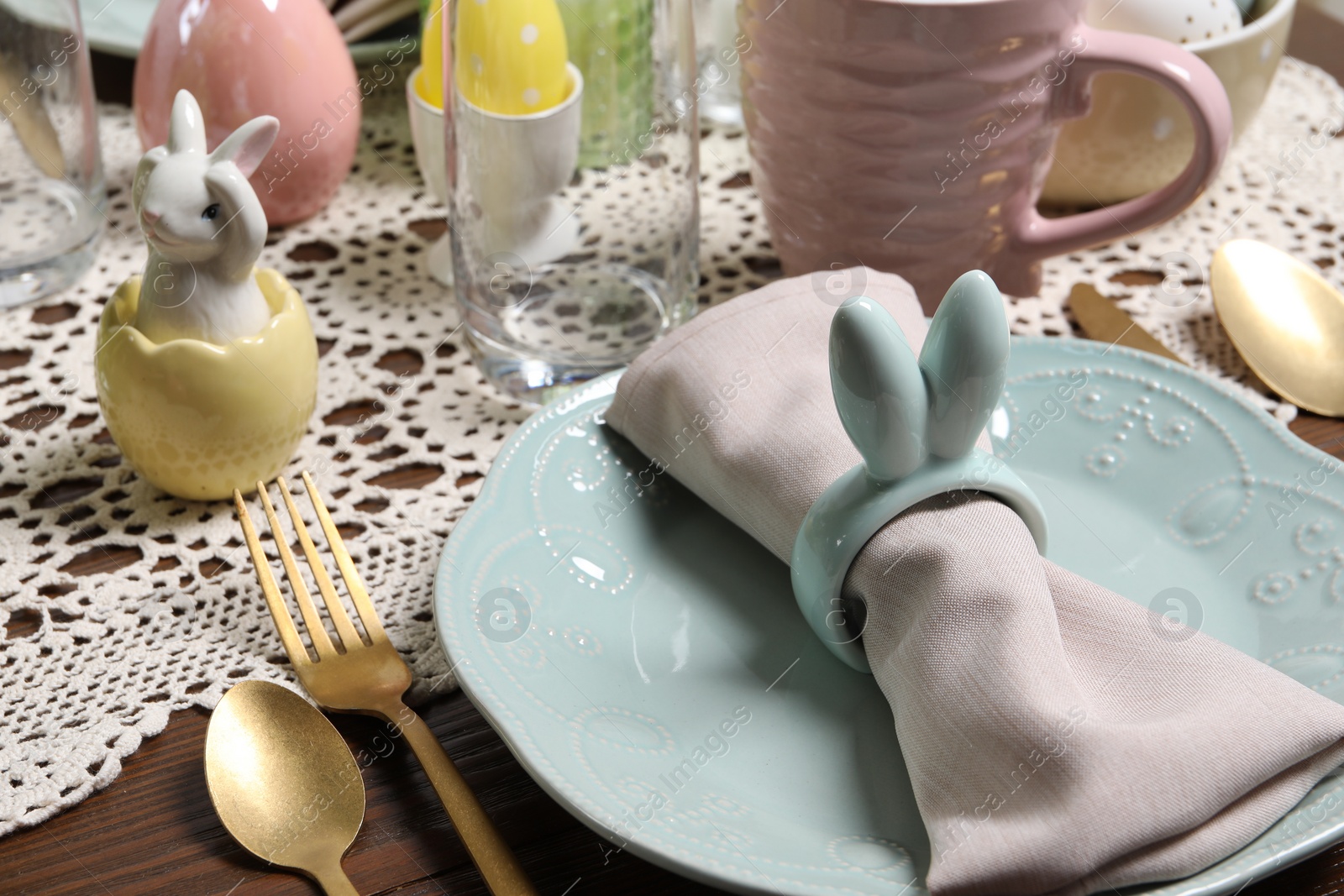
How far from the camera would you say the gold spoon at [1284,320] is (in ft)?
1.63

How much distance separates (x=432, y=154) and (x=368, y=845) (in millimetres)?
363

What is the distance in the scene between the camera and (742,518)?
15.4 inches

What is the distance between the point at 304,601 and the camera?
1.24ft

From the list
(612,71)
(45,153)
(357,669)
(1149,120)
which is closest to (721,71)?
(612,71)

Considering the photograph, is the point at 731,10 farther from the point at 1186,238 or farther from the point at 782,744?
the point at 782,744

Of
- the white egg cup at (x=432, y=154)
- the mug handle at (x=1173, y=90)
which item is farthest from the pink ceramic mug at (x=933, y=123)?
the white egg cup at (x=432, y=154)

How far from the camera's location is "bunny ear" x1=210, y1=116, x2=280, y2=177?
0.39m

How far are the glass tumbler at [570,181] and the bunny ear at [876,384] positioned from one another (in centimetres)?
20

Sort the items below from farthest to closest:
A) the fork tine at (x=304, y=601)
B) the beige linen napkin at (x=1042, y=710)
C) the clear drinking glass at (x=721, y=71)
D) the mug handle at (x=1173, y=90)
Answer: the clear drinking glass at (x=721, y=71) < the mug handle at (x=1173, y=90) < the fork tine at (x=304, y=601) < the beige linen napkin at (x=1042, y=710)

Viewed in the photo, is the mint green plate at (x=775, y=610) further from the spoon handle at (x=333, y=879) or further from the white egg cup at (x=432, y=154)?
the white egg cup at (x=432, y=154)

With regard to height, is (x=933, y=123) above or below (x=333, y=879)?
above

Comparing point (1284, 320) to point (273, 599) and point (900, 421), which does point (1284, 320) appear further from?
point (273, 599)

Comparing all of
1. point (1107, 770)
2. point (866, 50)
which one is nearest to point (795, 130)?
point (866, 50)

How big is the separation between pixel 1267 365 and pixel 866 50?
0.73 feet
